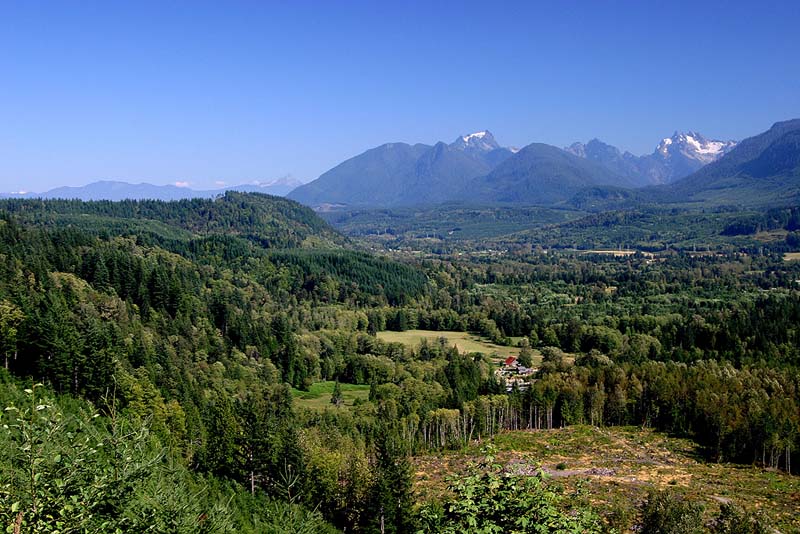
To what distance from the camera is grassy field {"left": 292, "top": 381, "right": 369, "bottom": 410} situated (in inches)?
3401

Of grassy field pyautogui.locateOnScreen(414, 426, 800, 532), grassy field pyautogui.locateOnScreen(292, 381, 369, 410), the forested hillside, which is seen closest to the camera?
the forested hillside

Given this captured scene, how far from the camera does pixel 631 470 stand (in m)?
62.0

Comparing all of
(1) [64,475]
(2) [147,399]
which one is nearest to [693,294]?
(2) [147,399]

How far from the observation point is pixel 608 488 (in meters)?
54.8

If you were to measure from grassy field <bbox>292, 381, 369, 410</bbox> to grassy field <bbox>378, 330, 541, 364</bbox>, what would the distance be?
87.8 ft

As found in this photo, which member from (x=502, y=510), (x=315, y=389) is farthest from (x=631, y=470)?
(x=502, y=510)

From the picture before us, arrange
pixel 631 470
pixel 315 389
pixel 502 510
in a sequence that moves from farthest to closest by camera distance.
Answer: pixel 315 389 < pixel 631 470 < pixel 502 510

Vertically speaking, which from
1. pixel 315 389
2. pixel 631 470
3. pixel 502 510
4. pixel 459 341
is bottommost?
pixel 459 341

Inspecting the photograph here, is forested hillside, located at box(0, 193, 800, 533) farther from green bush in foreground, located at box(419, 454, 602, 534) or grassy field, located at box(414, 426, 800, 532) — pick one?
grassy field, located at box(414, 426, 800, 532)

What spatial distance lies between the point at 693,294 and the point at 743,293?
1258 centimetres

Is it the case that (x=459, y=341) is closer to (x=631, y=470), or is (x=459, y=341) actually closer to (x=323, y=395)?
(x=323, y=395)

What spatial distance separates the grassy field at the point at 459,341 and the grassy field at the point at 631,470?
42.7 meters

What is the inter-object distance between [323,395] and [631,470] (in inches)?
1886

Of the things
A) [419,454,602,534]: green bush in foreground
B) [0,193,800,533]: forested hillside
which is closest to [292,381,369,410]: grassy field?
→ [0,193,800,533]: forested hillside
